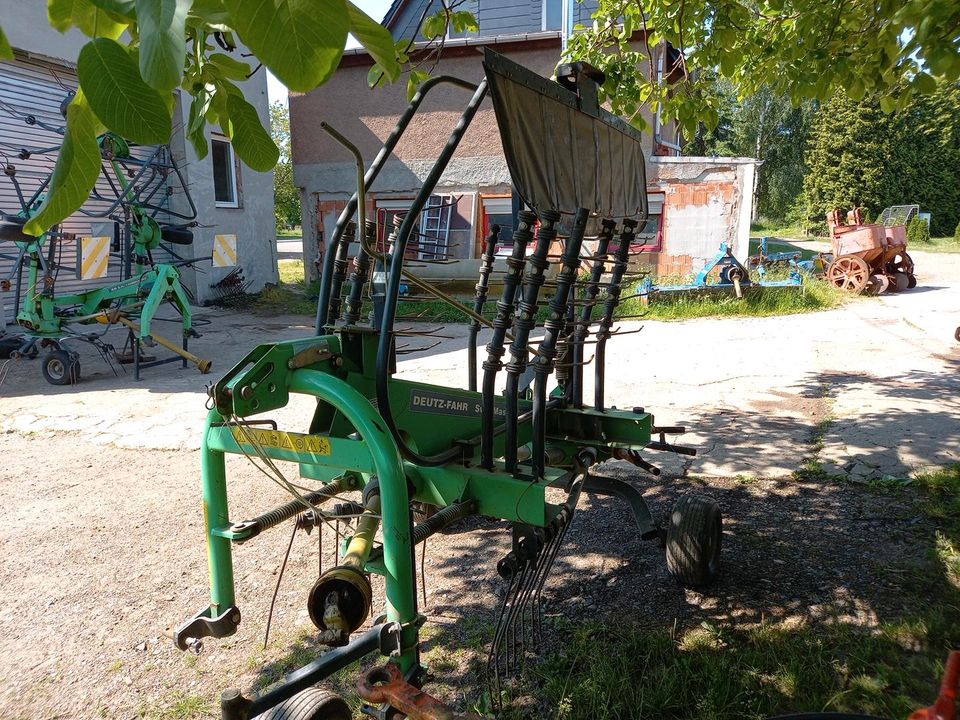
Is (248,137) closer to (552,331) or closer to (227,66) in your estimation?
(227,66)

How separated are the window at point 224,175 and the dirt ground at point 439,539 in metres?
7.92

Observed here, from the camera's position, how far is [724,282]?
12.5 meters

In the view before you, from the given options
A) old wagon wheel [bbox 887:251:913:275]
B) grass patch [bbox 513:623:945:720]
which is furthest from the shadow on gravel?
old wagon wheel [bbox 887:251:913:275]

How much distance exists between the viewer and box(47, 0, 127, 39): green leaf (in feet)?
4.40

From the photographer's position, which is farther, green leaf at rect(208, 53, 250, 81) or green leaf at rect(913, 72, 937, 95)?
green leaf at rect(913, 72, 937, 95)

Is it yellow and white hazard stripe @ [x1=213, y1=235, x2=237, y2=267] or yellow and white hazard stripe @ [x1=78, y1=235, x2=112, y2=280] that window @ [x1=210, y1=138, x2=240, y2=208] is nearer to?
yellow and white hazard stripe @ [x1=213, y1=235, x2=237, y2=267]

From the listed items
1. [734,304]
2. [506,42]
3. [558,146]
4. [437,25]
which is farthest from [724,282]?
[558,146]

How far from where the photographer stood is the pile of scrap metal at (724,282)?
40.6 ft

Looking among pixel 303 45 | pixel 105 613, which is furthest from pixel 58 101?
pixel 303 45

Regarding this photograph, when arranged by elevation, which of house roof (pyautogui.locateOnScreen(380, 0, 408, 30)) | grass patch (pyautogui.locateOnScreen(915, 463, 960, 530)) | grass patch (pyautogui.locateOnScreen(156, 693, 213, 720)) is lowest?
grass patch (pyautogui.locateOnScreen(156, 693, 213, 720))

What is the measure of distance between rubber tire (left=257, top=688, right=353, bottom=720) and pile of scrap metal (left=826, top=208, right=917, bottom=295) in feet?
48.0

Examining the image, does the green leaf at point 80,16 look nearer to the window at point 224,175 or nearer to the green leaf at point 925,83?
the green leaf at point 925,83

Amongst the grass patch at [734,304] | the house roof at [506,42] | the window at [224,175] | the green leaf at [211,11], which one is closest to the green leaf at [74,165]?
the green leaf at [211,11]

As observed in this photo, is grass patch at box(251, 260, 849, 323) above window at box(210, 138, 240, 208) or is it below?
below
